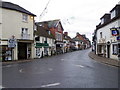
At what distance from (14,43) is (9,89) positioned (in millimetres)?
18446

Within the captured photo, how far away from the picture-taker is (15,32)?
2639cm

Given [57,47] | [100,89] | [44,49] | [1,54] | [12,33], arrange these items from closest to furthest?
[100,89], [1,54], [12,33], [44,49], [57,47]

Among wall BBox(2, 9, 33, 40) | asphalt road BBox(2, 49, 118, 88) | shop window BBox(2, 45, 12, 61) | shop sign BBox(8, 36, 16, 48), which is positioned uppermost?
wall BBox(2, 9, 33, 40)

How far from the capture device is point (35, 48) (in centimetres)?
3192

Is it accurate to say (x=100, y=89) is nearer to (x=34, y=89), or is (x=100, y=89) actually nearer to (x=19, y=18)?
(x=34, y=89)

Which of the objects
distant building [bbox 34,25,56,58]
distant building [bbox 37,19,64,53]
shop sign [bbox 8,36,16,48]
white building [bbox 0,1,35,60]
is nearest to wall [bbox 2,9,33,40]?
white building [bbox 0,1,35,60]

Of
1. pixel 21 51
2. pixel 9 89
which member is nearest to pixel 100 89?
pixel 9 89

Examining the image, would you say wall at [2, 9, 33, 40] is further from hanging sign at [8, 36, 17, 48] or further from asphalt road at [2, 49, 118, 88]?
asphalt road at [2, 49, 118, 88]

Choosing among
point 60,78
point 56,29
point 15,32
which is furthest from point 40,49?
point 60,78

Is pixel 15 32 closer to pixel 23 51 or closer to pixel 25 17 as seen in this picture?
pixel 25 17

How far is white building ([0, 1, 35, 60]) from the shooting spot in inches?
971

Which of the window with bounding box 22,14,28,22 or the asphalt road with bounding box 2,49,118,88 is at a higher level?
the window with bounding box 22,14,28,22

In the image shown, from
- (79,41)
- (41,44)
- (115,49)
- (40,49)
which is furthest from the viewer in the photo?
(79,41)

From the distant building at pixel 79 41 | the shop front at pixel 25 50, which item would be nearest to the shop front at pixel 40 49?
the shop front at pixel 25 50
